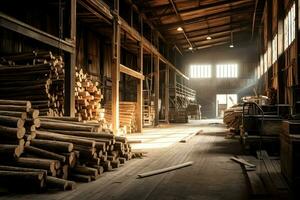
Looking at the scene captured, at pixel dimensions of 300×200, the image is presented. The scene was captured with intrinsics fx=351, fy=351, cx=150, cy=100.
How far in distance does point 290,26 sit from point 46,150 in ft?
41.2

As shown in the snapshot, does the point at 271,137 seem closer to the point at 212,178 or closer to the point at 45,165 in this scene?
the point at 212,178

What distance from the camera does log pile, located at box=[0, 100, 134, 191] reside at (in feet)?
18.1

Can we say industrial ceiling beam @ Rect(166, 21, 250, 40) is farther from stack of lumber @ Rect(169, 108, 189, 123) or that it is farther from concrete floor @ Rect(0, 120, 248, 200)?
concrete floor @ Rect(0, 120, 248, 200)

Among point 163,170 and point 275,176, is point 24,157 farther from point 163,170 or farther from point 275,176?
point 275,176

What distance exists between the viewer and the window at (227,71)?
41.8 meters

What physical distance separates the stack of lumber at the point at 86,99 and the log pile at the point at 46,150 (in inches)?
157

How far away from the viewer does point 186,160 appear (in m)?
8.73

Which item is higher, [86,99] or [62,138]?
[86,99]

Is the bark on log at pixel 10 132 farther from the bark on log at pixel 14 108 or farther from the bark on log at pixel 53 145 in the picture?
the bark on log at pixel 53 145

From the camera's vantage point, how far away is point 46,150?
6176 millimetres

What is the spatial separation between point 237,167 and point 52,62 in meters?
5.56

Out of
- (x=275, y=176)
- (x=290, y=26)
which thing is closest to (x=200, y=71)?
(x=290, y=26)

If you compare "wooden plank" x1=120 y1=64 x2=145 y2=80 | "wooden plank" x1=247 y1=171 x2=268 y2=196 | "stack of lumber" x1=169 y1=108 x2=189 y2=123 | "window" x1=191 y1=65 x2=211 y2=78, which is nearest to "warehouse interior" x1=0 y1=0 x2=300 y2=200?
"wooden plank" x1=247 y1=171 x2=268 y2=196

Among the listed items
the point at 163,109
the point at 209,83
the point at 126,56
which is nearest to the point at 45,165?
the point at 126,56
